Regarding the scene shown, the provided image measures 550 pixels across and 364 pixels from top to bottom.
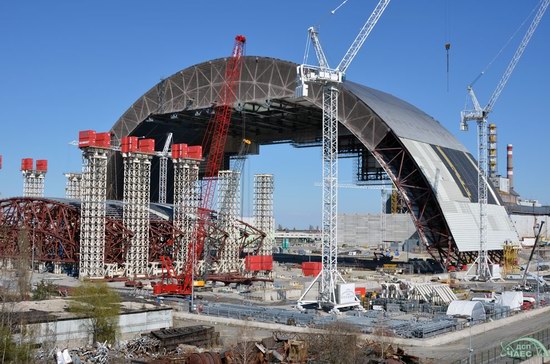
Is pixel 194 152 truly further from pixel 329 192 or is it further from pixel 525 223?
pixel 525 223

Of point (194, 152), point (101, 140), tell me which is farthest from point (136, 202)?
point (194, 152)

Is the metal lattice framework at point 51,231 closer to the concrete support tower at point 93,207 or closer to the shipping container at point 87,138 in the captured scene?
the concrete support tower at point 93,207

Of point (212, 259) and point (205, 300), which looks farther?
point (212, 259)

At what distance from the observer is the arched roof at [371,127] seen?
79938 millimetres

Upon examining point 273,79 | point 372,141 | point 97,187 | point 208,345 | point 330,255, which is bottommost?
point 208,345

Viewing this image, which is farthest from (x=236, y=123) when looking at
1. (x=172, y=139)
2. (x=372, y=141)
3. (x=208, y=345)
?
(x=208, y=345)

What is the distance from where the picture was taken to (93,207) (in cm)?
7494

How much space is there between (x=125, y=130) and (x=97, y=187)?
23146 mm

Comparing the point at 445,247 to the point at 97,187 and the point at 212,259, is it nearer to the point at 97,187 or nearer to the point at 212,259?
the point at 212,259

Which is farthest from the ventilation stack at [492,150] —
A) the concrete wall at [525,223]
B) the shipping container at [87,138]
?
the shipping container at [87,138]

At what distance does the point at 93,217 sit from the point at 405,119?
39194 millimetres

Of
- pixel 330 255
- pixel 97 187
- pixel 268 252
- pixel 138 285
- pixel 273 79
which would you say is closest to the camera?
pixel 330 255

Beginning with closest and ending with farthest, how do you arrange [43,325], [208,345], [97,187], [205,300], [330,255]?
1. [43,325]
2. [208,345]
3. [330,255]
4. [205,300]
5. [97,187]

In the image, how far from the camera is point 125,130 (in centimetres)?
9688
